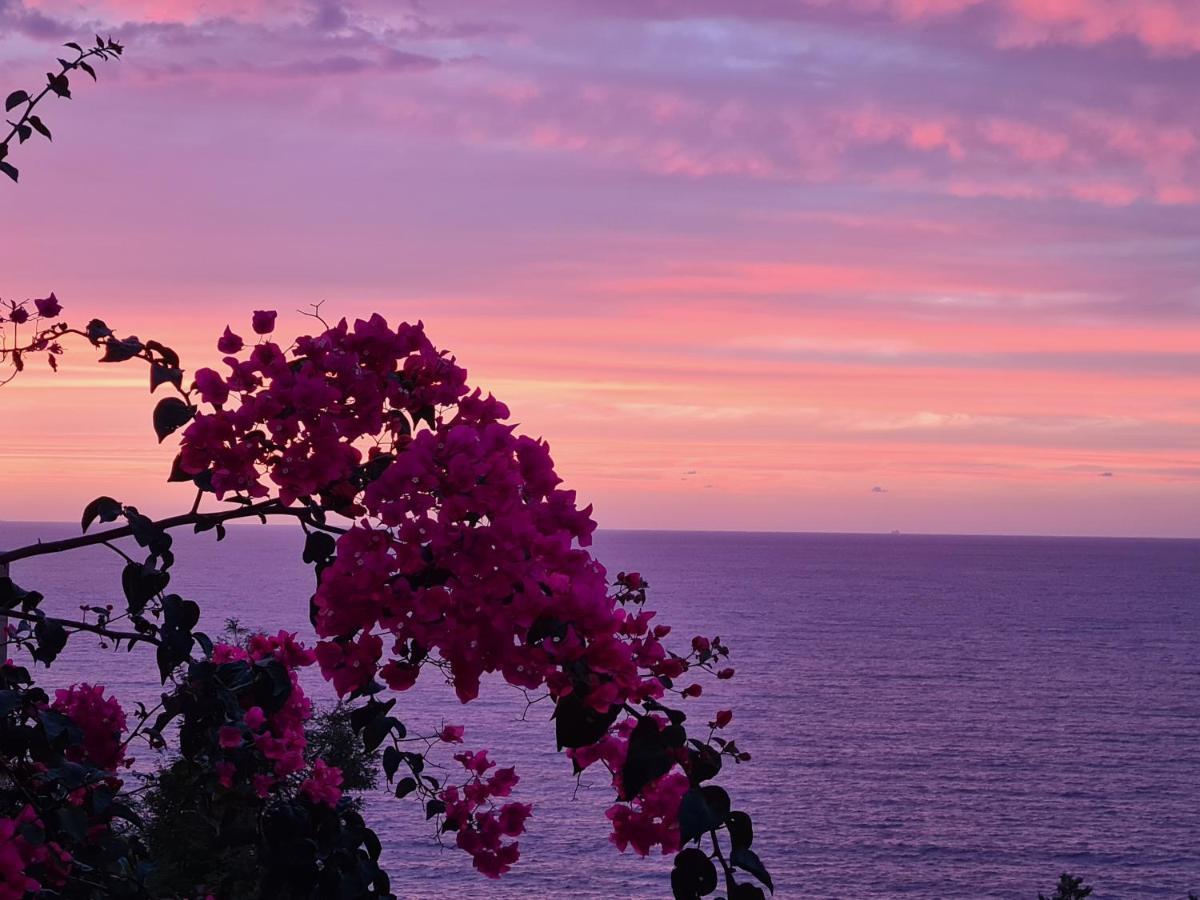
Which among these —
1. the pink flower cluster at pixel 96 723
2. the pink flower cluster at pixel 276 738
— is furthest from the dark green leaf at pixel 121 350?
the pink flower cluster at pixel 96 723

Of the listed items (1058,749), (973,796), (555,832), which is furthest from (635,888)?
(1058,749)

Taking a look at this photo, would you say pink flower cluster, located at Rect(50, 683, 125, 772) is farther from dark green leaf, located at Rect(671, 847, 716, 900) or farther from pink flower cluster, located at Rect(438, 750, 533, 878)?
dark green leaf, located at Rect(671, 847, 716, 900)

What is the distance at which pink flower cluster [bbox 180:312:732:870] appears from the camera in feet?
7.05

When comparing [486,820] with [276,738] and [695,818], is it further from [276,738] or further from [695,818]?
[695,818]

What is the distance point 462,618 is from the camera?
2.21 meters

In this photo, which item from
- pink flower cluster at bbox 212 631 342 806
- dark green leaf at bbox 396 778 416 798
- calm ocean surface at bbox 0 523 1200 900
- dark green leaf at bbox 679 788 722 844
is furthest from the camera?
calm ocean surface at bbox 0 523 1200 900

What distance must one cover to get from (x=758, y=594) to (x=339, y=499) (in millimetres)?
158289

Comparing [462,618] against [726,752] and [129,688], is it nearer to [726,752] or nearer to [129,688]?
[726,752]

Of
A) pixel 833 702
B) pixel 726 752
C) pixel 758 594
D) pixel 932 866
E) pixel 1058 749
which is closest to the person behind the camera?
pixel 726 752

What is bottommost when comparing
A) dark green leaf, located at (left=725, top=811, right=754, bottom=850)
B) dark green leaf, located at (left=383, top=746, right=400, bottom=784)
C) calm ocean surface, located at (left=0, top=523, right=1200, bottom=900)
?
calm ocean surface, located at (left=0, top=523, right=1200, bottom=900)

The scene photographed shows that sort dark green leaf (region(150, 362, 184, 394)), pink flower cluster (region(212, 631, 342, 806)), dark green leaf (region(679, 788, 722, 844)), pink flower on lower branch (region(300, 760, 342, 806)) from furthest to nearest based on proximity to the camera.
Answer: pink flower cluster (region(212, 631, 342, 806))
pink flower on lower branch (region(300, 760, 342, 806))
dark green leaf (region(150, 362, 184, 394))
dark green leaf (region(679, 788, 722, 844))

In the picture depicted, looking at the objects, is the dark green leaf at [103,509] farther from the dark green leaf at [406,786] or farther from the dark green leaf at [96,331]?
the dark green leaf at [406,786]

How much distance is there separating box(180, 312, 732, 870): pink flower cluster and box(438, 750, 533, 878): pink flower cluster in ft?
4.37

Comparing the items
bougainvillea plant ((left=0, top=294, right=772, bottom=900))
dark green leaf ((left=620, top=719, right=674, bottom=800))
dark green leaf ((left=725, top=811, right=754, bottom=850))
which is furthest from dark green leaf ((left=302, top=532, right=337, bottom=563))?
dark green leaf ((left=725, top=811, right=754, bottom=850))
